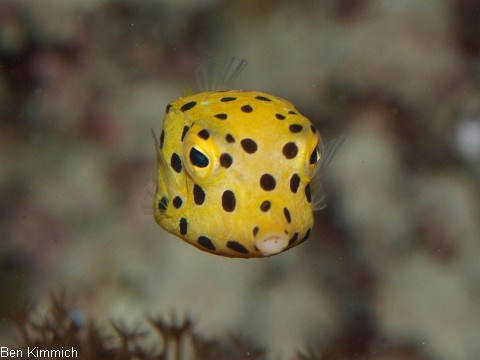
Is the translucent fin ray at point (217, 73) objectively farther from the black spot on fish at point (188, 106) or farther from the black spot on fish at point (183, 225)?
the black spot on fish at point (183, 225)

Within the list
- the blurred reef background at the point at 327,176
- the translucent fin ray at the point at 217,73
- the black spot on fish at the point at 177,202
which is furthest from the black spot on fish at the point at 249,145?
the blurred reef background at the point at 327,176

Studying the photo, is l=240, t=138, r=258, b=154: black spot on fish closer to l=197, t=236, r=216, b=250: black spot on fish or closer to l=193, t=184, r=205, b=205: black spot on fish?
l=193, t=184, r=205, b=205: black spot on fish

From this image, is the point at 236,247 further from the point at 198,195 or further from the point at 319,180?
the point at 319,180

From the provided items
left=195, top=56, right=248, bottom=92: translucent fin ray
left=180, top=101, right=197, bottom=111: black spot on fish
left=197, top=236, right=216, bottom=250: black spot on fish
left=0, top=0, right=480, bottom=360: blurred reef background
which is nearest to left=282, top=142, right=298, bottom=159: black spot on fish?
left=197, top=236, right=216, bottom=250: black spot on fish

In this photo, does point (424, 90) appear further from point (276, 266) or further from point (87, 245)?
point (87, 245)

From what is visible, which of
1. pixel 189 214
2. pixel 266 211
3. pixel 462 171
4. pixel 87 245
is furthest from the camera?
pixel 87 245

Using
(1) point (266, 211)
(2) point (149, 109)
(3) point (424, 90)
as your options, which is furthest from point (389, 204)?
(1) point (266, 211)
